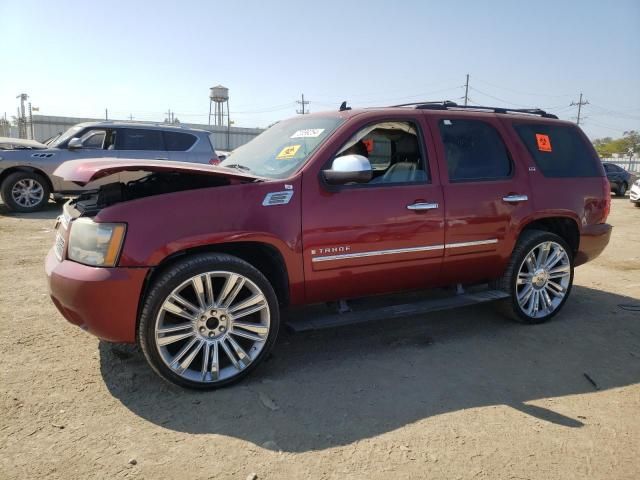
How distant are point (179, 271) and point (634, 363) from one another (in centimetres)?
345

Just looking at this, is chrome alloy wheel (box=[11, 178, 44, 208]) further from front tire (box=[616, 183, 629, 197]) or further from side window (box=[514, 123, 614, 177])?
front tire (box=[616, 183, 629, 197])

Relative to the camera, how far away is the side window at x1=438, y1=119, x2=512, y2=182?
3997 millimetres

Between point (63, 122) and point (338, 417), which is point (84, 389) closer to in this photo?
point (338, 417)

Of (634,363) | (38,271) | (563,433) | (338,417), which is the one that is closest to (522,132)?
(634,363)

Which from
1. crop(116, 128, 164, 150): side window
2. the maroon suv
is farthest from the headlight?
crop(116, 128, 164, 150): side window

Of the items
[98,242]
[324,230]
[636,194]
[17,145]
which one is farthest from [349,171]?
[636,194]

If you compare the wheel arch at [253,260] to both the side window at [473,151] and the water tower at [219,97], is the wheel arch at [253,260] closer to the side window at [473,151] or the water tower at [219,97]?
the side window at [473,151]

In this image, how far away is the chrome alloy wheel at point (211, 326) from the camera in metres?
3.03

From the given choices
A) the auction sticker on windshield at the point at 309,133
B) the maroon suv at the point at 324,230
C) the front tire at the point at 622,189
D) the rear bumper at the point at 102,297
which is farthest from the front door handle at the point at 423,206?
the front tire at the point at 622,189

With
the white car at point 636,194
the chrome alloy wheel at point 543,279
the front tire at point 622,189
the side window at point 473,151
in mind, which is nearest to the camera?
the side window at point 473,151

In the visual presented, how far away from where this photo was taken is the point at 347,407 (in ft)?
9.70

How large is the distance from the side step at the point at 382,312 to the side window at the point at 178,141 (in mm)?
7585

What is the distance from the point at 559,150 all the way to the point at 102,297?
4114 millimetres

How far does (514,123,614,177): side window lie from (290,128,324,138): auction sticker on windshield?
192 centimetres
